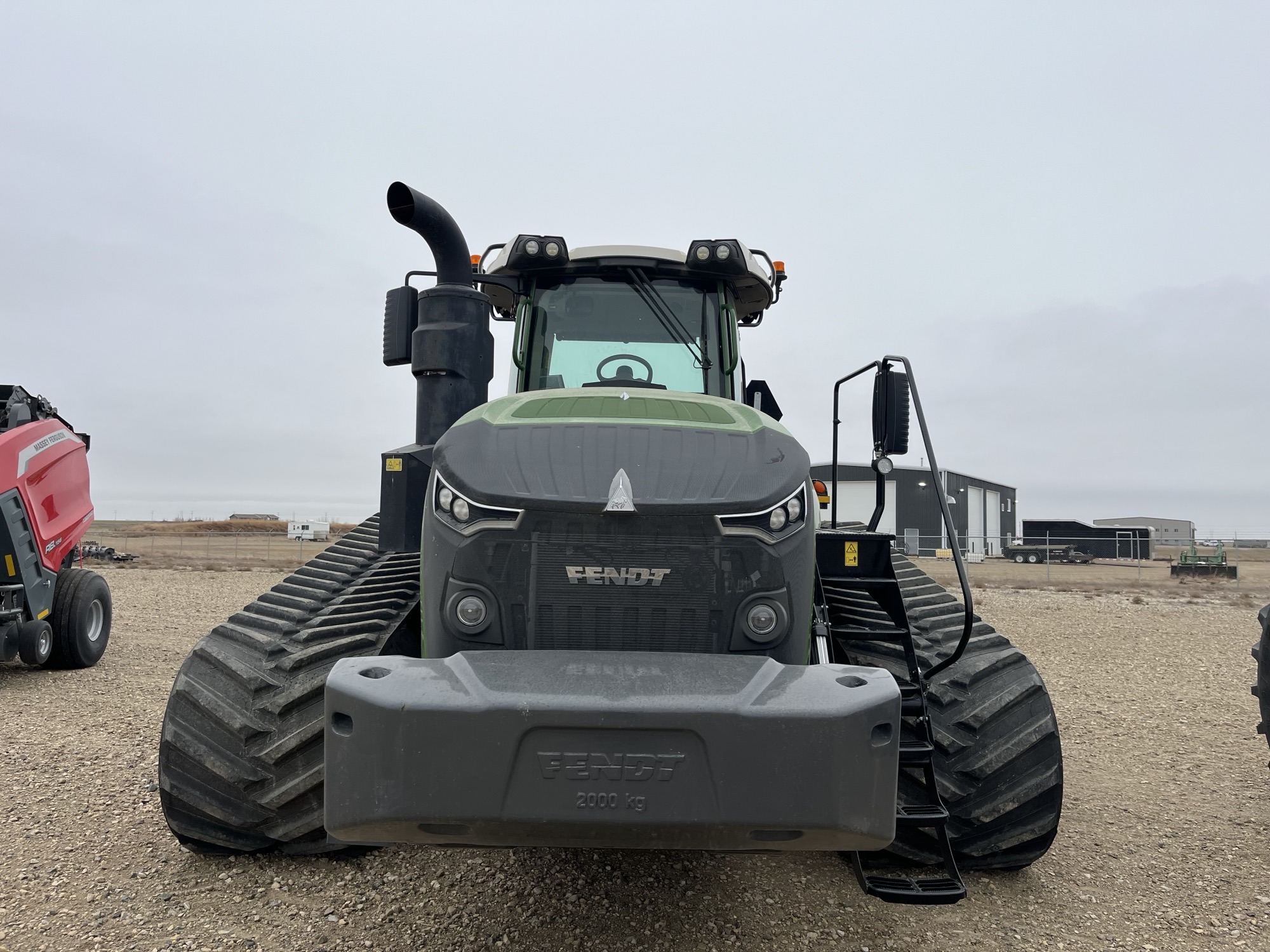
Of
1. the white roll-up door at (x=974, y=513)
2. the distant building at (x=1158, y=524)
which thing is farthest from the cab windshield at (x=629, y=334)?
the distant building at (x=1158, y=524)

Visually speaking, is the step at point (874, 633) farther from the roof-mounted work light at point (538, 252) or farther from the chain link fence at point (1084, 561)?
the chain link fence at point (1084, 561)

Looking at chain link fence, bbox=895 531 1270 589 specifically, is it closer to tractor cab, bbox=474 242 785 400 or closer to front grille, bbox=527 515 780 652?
tractor cab, bbox=474 242 785 400

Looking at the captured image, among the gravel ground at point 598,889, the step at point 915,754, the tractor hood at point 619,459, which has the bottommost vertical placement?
the gravel ground at point 598,889

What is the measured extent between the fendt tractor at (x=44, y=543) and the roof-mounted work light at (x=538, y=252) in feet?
20.1


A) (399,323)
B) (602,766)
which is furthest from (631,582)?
(399,323)

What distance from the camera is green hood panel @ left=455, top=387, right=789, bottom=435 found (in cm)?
342

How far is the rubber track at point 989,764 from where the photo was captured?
370cm

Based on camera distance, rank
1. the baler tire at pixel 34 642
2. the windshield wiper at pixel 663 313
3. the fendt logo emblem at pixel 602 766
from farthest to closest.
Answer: the baler tire at pixel 34 642, the windshield wiper at pixel 663 313, the fendt logo emblem at pixel 602 766

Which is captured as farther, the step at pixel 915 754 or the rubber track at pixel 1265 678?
the rubber track at pixel 1265 678

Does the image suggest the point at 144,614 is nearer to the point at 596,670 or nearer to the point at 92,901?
the point at 92,901

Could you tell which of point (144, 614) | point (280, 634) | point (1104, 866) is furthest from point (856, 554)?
point (144, 614)

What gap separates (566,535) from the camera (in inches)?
122

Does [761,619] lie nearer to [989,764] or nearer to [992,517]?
[989,764]

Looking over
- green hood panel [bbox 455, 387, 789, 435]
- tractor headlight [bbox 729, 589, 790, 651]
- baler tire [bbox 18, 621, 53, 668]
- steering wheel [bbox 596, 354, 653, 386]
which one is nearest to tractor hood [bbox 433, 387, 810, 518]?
green hood panel [bbox 455, 387, 789, 435]
